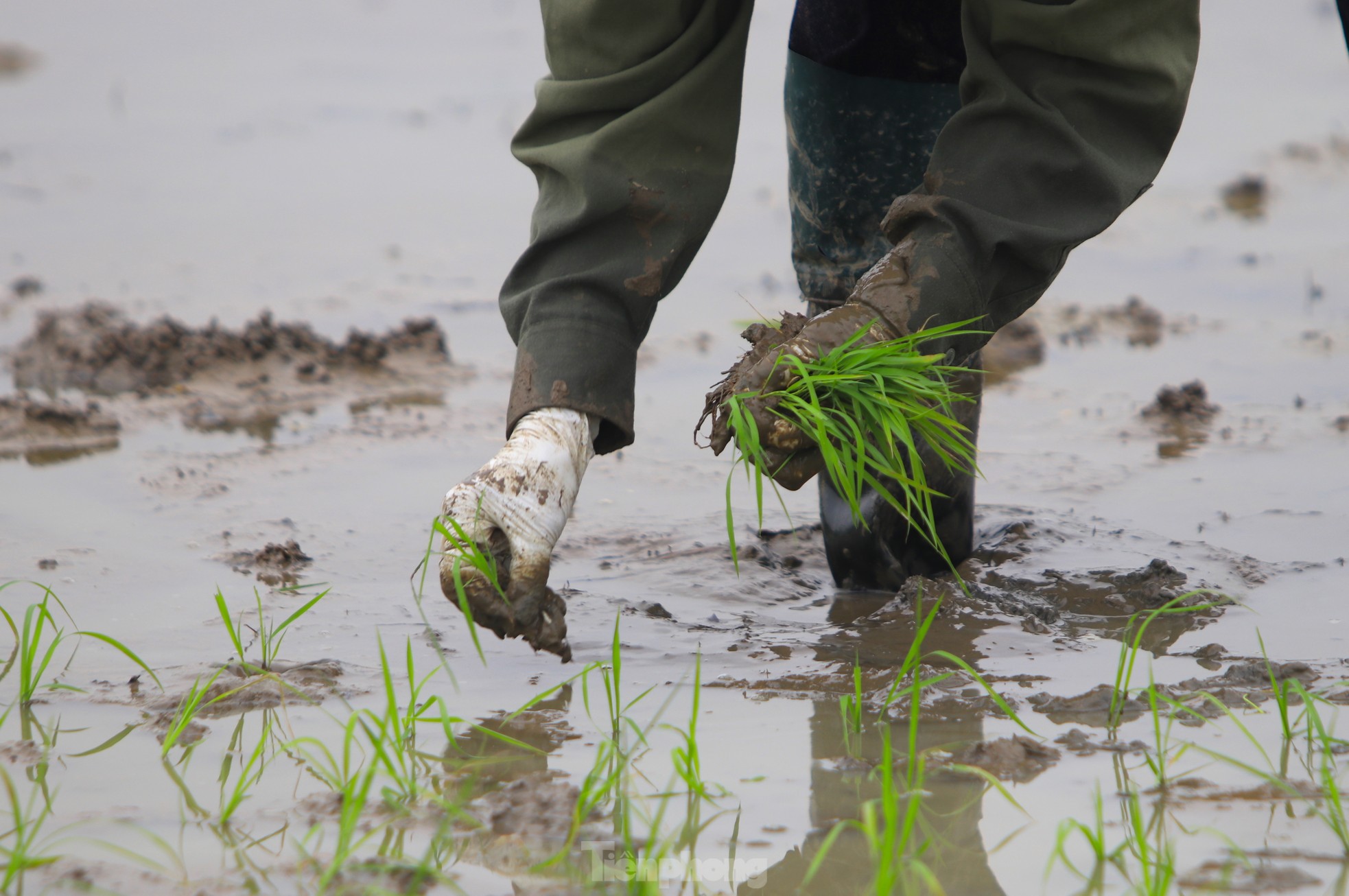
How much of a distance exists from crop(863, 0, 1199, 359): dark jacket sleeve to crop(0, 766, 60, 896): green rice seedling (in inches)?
50.3

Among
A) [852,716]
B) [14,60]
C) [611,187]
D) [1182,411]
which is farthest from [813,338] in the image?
[14,60]

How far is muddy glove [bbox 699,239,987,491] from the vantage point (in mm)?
1735

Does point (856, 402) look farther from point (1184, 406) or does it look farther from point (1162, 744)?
point (1184, 406)

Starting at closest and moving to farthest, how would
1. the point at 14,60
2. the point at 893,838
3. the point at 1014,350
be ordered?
the point at 893,838 → the point at 1014,350 → the point at 14,60

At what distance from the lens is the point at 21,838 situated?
144 centimetres

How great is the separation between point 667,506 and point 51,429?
161 centimetres

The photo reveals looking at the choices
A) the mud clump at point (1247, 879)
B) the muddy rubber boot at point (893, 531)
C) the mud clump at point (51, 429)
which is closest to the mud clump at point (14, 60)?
the mud clump at point (51, 429)

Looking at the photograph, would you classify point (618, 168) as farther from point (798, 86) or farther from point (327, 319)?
point (327, 319)

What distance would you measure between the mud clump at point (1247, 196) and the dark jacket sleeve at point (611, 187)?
164 inches

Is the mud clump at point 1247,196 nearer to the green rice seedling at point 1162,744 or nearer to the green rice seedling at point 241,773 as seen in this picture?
the green rice seedling at point 1162,744

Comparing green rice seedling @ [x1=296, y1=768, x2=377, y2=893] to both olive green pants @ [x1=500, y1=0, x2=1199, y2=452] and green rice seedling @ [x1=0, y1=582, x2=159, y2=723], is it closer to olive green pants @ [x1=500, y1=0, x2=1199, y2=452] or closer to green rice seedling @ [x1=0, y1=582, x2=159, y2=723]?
green rice seedling @ [x1=0, y1=582, x2=159, y2=723]

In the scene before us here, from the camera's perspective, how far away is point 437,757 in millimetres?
1748

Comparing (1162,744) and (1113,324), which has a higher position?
(1113,324)

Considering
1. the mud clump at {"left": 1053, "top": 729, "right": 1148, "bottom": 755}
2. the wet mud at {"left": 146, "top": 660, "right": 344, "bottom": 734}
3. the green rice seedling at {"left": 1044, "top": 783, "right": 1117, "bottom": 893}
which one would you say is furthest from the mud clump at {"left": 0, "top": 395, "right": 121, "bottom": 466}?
the green rice seedling at {"left": 1044, "top": 783, "right": 1117, "bottom": 893}
